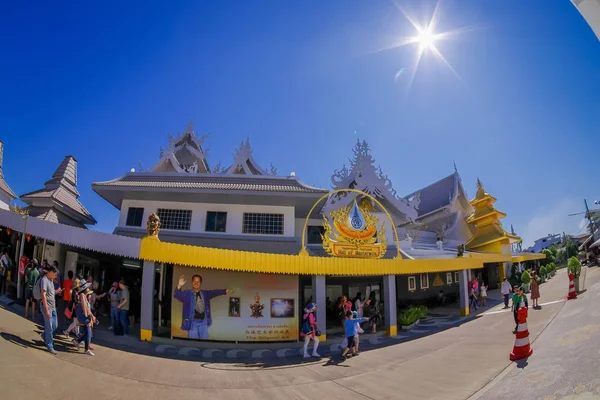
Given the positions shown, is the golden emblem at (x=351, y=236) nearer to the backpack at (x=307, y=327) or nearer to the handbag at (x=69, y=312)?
the backpack at (x=307, y=327)

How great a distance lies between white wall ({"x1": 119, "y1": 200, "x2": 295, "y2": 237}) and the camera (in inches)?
559

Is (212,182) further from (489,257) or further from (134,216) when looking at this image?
(489,257)

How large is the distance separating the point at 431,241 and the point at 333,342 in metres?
16.3

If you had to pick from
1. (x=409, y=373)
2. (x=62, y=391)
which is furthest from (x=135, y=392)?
(x=409, y=373)

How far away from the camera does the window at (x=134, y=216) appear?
14500 millimetres

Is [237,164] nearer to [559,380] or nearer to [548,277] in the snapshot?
[559,380]

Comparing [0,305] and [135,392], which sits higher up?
[0,305]

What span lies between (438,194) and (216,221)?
2447 centimetres


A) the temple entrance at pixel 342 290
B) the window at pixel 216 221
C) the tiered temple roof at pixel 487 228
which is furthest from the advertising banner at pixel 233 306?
the tiered temple roof at pixel 487 228

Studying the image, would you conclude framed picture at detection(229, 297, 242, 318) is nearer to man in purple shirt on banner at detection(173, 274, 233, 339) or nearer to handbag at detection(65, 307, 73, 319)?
man in purple shirt on banner at detection(173, 274, 233, 339)

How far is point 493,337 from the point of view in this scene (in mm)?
9867

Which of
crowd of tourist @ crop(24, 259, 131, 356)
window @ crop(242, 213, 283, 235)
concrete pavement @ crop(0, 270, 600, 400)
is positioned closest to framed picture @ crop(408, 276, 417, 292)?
window @ crop(242, 213, 283, 235)

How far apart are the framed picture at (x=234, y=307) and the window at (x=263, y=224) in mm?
4543

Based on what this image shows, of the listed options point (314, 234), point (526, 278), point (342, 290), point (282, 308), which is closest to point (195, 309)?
point (282, 308)
